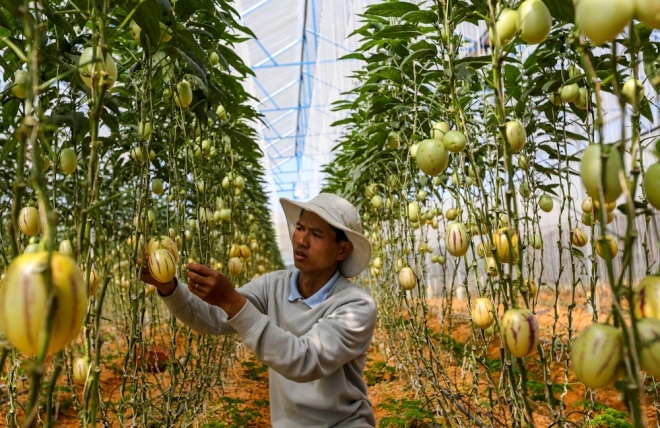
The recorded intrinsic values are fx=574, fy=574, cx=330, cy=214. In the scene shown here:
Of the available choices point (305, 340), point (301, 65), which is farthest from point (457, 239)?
point (301, 65)

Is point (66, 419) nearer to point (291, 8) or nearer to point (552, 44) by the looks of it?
point (552, 44)

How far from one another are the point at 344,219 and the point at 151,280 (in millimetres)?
541

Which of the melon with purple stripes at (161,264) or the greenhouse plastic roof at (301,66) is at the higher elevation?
the greenhouse plastic roof at (301,66)

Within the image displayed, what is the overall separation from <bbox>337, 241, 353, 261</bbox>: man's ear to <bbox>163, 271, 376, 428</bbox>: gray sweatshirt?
7cm

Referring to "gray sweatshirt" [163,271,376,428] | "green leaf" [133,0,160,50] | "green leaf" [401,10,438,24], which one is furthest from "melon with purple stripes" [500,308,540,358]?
"green leaf" [401,10,438,24]

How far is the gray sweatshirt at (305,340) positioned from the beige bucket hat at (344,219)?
0.07 m

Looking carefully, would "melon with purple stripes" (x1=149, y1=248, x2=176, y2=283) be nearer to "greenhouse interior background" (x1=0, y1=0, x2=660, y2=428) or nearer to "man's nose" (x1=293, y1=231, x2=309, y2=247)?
"greenhouse interior background" (x1=0, y1=0, x2=660, y2=428)

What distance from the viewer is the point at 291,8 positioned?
9203 mm

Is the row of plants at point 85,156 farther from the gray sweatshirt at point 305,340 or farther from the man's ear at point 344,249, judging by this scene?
the man's ear at point 344,249

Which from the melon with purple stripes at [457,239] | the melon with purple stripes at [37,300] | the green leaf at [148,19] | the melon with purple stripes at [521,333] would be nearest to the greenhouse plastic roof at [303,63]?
the melon with purple stripes at [457,239]

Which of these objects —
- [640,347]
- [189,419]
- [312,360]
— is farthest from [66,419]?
[640,347]

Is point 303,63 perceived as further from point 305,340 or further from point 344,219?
point 305,340

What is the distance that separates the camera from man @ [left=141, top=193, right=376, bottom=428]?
1.06 m

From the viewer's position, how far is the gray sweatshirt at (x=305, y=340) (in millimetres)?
1063
